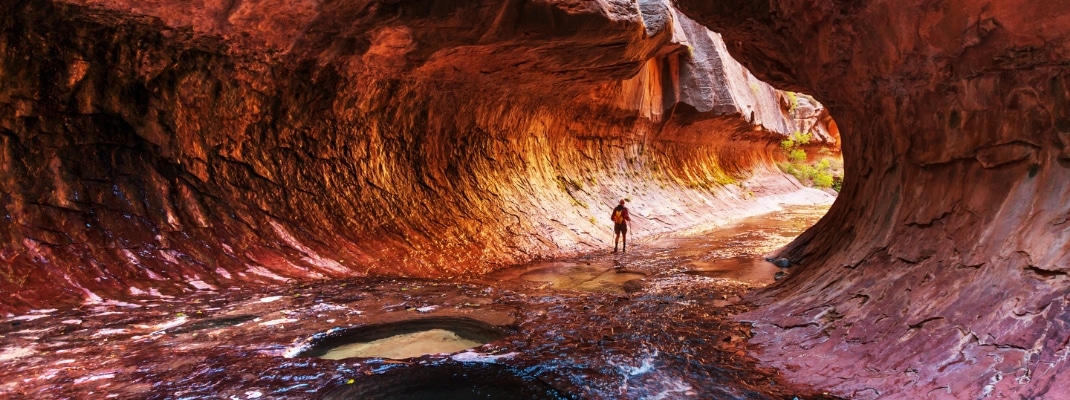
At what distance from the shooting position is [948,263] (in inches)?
157

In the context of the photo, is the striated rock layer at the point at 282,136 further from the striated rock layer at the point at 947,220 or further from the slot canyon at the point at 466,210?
the striated rock layer at the point at 947,220

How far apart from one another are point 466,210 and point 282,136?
3.69 meters

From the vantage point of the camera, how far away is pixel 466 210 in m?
10.7

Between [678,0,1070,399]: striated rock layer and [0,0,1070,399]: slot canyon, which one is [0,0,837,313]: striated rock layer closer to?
[0,0,1070,399]: slot canyon

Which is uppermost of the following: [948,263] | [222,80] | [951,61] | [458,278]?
[222,80]

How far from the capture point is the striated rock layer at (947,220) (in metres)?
3.20

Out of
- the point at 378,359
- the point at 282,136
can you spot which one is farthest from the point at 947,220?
the point at 282,136

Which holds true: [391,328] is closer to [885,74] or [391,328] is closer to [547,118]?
[885,74]

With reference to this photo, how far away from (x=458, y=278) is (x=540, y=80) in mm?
4911

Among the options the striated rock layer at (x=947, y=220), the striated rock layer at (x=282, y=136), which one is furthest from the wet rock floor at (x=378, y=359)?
the striated rock layer at (x=282, y=136)

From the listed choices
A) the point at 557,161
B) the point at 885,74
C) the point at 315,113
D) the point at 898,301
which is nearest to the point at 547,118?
the point at 557,161

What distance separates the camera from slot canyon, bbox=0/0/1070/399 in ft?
11.8

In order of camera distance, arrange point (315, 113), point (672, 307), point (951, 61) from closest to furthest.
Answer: point (951, 61), point (672, 307), point (315, 113)

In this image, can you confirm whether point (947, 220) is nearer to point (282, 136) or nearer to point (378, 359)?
point (378, 359)
